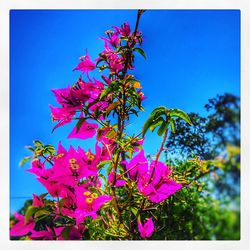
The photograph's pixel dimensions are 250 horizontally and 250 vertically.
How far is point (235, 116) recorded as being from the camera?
120cm

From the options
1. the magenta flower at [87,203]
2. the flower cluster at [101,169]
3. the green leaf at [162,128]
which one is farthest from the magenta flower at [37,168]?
the green leaf at [162,128]

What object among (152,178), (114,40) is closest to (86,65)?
(114,40)

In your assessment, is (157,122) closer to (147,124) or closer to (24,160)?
(147,124)

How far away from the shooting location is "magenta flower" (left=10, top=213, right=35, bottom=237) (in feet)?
3.83

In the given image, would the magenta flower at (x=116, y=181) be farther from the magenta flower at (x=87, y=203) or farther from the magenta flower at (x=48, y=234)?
the magenta flower at (x=48, y=234)

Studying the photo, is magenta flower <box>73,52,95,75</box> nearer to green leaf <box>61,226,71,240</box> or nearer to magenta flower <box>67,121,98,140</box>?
magenta flower <box>67,121,98,140</box>

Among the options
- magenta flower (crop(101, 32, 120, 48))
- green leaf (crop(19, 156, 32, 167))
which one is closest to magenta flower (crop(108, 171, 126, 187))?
green leaf (crop(19, 156, 32, 167))

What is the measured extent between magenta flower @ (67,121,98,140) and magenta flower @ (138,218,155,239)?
28 centimetres

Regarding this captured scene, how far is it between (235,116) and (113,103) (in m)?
0.34

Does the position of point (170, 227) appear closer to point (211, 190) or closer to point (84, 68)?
point (211, 190)

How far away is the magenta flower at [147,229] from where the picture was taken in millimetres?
1166

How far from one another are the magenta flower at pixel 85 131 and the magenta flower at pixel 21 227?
255 millimetres

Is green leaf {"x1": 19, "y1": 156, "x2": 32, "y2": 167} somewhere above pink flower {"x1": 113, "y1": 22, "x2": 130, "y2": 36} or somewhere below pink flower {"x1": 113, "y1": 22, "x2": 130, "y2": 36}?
below
